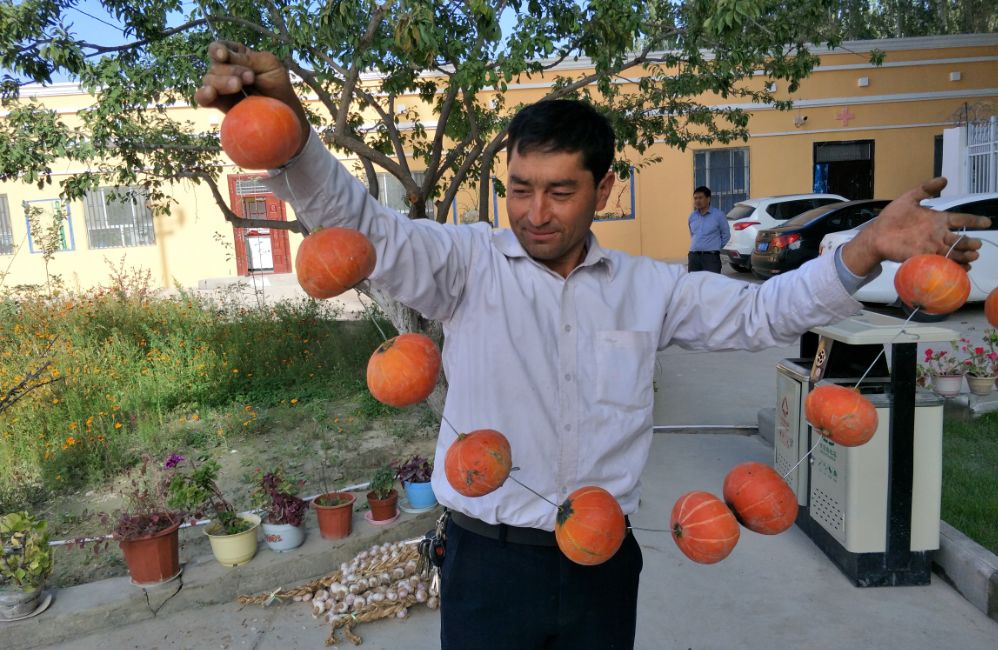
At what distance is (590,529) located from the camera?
62.3 inches

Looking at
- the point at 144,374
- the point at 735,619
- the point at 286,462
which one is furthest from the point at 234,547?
the point at 144,374

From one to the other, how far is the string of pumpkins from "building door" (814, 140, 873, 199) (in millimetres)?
19600

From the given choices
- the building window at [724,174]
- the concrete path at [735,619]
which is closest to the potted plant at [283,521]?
the concrete path at [735,619]

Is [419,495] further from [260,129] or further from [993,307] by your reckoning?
[260,129]

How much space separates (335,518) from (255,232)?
46.6 feet

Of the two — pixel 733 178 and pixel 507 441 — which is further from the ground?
pixel 733 178

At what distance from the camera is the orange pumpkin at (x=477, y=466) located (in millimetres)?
1559

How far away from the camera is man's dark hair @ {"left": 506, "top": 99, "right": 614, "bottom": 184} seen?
1.78 m

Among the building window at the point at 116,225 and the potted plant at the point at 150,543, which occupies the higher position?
the building window at the point at 116,225

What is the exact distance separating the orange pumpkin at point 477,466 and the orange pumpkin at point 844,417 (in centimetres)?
82

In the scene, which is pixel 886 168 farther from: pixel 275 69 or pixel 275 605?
pixel 275 69

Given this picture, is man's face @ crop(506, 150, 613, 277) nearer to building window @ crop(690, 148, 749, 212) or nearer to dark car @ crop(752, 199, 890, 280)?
dark car @ crop(752, 199, 890, 280)

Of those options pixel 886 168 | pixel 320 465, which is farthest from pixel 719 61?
pixel 886 168

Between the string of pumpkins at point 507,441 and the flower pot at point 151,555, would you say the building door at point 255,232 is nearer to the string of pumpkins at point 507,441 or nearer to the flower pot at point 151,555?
the flower pot at point 151,555
